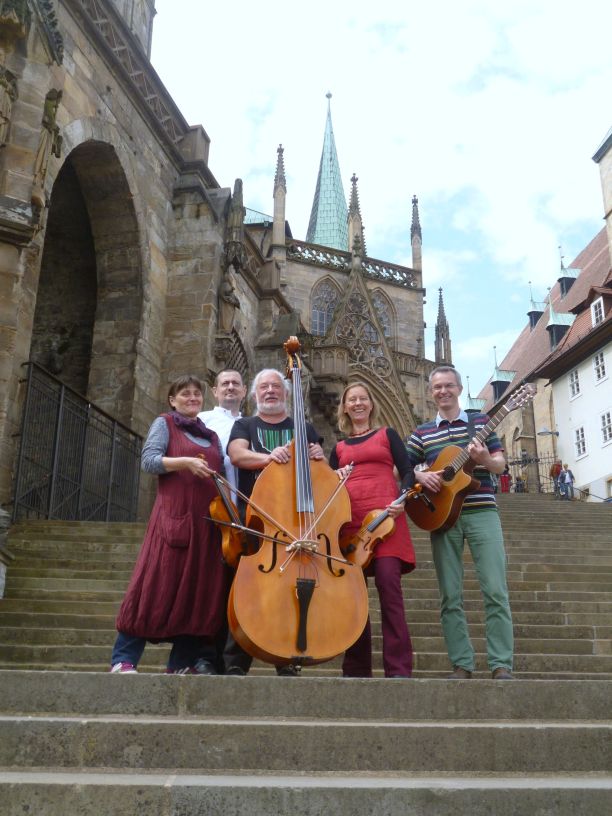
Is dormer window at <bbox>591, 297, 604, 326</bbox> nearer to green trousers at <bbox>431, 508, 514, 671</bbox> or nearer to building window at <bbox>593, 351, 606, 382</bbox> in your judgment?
building window at <bbox>593, 351, 606, 382</bbox>

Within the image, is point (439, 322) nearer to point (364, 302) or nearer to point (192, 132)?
point (364, 302)

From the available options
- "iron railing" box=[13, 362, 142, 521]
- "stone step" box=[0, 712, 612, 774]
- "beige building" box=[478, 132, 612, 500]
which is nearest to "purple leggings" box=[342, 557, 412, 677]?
"stone step" box=[0, 712, 612, 774]

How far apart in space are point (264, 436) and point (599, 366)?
96.5 feet

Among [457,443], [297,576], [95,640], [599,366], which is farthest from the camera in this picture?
[599,366]

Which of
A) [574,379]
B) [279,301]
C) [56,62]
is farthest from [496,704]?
[574,379]

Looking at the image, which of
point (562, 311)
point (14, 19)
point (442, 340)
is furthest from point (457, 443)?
point (562, 311)

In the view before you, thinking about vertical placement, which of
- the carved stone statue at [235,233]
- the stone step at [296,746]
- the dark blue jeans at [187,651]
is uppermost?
the carved stone statue at [235,233]

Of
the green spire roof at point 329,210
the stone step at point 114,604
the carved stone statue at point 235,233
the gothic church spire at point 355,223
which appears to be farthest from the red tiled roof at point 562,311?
the stone step at point 114,604

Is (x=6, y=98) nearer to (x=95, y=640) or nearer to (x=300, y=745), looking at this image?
(x=95, y=640)

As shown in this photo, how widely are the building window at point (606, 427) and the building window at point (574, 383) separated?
246 centimetres

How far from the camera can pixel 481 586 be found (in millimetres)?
4215

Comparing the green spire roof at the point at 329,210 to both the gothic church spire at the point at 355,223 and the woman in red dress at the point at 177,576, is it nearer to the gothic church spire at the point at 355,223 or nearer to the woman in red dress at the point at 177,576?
the gothic church spire at the point at 355,223

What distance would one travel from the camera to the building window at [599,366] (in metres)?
30.8

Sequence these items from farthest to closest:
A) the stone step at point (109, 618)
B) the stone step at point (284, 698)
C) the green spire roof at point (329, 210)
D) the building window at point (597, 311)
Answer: the green spire roof at point (329, 210), the building window at point (597, 311), the stone step at point (109, 618), the stone step at point (284, 698)
